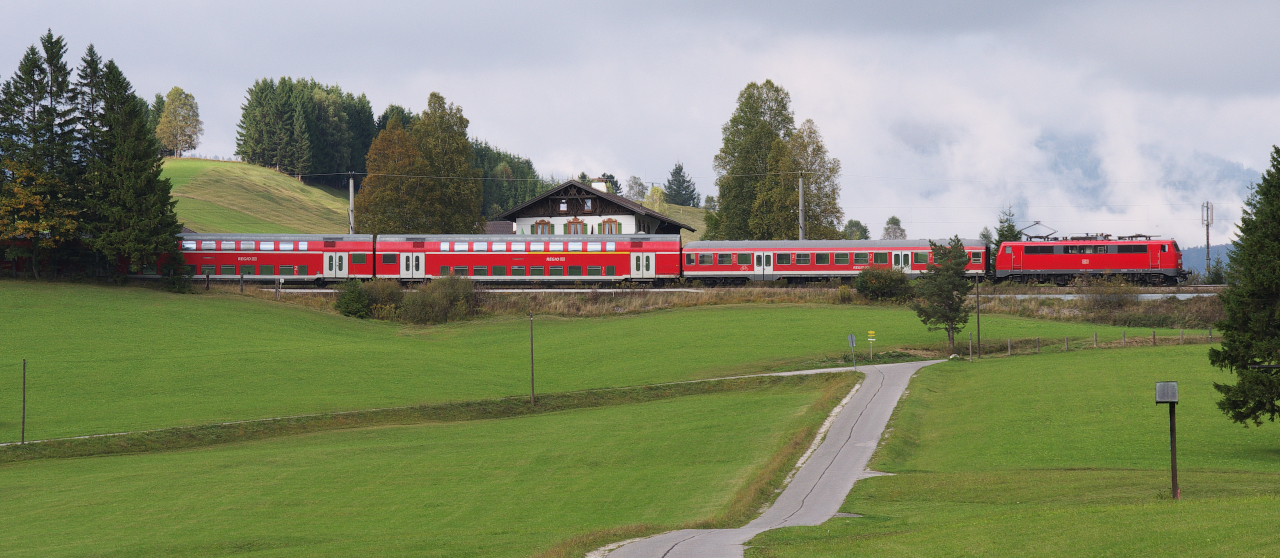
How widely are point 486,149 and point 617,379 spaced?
152m

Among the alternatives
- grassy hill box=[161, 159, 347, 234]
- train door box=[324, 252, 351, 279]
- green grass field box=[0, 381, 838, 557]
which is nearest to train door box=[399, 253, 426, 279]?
train door box=[324, 252, 351, 279]

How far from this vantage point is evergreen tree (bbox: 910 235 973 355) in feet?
184

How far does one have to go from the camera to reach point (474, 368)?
179 ft

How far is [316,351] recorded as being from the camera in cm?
5516

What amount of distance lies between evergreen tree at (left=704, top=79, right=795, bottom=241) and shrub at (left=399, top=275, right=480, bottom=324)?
121ft

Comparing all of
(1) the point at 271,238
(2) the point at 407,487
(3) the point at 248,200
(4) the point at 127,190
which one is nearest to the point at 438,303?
(1) the point at 271,238

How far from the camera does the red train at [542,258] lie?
74000 mm

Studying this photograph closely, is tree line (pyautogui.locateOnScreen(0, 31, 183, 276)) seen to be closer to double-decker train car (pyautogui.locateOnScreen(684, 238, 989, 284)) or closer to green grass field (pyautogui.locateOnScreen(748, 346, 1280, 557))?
double-decker train car (pyautogui.locateOnScreen(684, 238, 989, 284))

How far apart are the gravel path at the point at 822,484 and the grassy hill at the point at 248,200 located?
96.9 meters

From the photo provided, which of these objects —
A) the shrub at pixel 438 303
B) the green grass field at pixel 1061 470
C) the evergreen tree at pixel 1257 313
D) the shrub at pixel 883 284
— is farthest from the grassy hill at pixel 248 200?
the evergreen tree at pixel 1257 313

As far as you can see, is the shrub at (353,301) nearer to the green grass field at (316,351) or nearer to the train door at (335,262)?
the green grass field at (316,351)

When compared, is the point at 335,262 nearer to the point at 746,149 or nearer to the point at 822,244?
the point at 822,244

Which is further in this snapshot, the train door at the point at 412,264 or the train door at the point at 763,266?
the train door at the point at 412,264

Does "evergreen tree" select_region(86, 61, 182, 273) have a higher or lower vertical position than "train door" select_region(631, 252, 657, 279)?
higher
